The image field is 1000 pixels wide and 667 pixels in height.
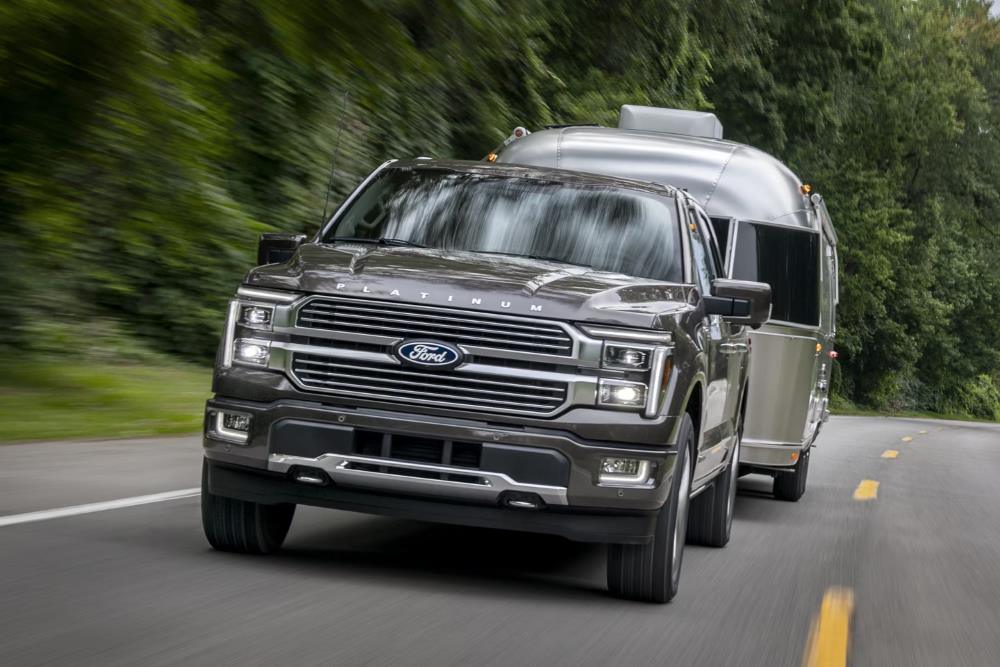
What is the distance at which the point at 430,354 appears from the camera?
20.9 feet

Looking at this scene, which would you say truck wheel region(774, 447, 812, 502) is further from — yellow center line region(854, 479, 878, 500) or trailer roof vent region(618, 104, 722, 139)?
trailer roof vent region(618, 104, 722, 139)

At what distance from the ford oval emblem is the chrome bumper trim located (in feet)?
1.38

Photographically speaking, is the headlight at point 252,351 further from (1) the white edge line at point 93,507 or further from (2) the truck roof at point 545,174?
(2) the truck roof at point 545,174

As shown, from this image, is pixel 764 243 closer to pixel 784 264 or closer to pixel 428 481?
pixel 784 264

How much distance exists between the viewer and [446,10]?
12.4 metres

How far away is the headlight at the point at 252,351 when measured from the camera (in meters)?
6.55

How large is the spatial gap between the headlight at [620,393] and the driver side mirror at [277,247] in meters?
1.82

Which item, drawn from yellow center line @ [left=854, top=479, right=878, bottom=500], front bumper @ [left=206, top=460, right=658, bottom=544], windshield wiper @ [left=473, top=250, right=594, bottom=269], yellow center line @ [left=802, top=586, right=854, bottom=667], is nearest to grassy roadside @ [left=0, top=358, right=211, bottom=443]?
windshield wiper @ [left=473, top=250, right=594, bottom=269]

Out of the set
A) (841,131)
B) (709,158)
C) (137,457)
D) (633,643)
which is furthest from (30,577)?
(841,131)

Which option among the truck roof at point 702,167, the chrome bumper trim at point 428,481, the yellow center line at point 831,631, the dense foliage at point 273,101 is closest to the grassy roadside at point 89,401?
the dense foliage at point 273,101

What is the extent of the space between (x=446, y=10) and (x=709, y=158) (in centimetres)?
246

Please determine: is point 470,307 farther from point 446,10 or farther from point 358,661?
point 446,10

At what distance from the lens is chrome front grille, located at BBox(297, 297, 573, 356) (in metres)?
6.37

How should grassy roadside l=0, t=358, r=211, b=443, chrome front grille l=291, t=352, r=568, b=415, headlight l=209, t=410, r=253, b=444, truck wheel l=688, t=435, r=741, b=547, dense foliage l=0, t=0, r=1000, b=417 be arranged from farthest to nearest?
grassy roadside l=0, t=358, r=211, b=443, dense foliage l=0, t=0, r=1000, b=417, truck wheel l=688, t=435, r=741, b=547, headlight l=209, t=410, r=253, b=444, chrome front grille l=291, t=352, r=568, b=415
